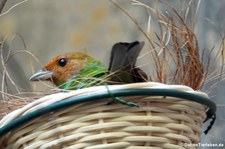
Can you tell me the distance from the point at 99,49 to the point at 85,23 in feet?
0.28

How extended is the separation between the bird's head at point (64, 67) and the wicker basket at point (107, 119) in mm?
249

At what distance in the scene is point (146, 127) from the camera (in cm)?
80

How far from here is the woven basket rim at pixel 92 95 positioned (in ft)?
2.57

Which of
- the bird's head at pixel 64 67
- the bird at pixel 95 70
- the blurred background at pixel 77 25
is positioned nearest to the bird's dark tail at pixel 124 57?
the bird at pixel 95 70

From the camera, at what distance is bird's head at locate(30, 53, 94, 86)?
1068mm

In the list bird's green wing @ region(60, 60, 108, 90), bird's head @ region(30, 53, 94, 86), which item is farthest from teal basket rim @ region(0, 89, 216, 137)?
bird's head @ region(30, 53, 94, 86)

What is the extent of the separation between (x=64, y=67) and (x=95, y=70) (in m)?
0.08

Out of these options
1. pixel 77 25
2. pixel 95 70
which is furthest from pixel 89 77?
pixel 77 25

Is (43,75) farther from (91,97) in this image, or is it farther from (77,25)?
(77,25)

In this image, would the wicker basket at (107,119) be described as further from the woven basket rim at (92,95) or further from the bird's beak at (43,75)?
the bird's beak at (43,75)

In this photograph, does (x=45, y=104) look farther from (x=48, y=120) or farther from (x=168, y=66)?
(x=168, y=66)

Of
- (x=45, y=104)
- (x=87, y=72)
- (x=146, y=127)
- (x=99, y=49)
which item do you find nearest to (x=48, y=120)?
(x=45, y=104)

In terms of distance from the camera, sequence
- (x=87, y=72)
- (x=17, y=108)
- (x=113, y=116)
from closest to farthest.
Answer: (x=113, y=116), (x=17, y=108), (x=87, y=72)

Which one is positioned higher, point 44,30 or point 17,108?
point 44,30
